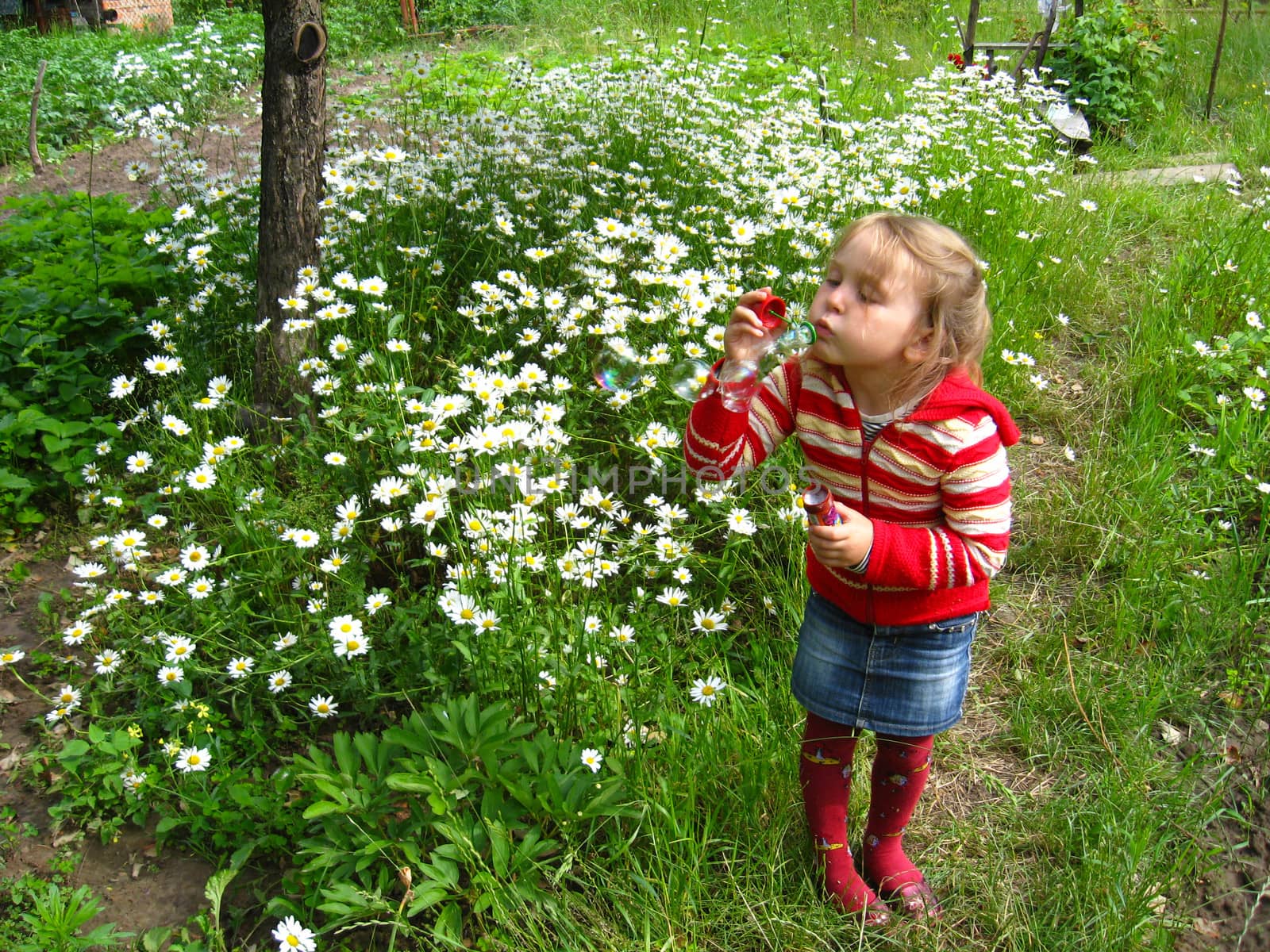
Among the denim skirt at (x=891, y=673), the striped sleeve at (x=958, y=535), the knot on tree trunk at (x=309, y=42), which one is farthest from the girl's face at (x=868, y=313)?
the knot on tree trunk at (x=309, y=42)

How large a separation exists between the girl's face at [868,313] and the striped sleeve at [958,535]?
205mm

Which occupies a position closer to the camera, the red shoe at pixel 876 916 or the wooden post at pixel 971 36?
the red shoe at pixel 876 916

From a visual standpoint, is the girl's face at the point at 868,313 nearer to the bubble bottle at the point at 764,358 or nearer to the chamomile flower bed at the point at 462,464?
the bubble bottle at the point at 764,358

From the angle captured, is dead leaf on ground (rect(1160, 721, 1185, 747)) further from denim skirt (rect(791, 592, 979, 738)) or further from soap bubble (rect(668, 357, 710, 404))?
soap bubble (rect(668, 357, 710, 404))

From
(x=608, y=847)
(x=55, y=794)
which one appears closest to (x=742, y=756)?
(x=608, y=847)

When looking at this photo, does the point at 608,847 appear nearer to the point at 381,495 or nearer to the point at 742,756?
the point at 742,756

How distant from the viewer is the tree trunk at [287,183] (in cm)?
321

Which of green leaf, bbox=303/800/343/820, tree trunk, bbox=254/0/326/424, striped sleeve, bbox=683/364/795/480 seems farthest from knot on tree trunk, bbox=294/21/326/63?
green leaf, bbox=303/800/343/820

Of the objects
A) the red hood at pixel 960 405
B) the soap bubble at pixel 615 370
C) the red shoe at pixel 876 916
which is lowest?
the red shoe at pixel 876 916

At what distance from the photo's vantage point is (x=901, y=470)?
5.78 feet

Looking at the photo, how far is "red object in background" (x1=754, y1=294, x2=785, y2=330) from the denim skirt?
598mm

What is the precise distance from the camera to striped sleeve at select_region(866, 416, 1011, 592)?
170cm

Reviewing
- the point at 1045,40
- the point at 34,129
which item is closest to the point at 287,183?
the point at 34,129

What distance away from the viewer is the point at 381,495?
260 centimetres
